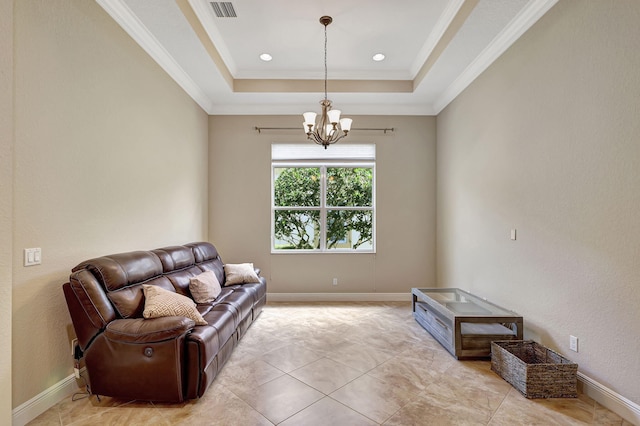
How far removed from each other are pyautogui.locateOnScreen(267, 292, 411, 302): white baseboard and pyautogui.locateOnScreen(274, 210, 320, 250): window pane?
31.5 inches

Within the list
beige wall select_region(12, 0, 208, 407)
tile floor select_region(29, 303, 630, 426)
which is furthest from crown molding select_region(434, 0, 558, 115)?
beige wall select_region(12, 0, 208, 407)

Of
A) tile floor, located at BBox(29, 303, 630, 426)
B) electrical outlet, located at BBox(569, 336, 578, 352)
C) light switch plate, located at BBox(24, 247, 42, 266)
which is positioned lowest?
tile floor, located at BBox(29, 303, 630, 426)

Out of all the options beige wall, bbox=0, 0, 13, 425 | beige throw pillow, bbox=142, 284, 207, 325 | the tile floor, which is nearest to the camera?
beige wall, bbox=0, 0, 13, 425

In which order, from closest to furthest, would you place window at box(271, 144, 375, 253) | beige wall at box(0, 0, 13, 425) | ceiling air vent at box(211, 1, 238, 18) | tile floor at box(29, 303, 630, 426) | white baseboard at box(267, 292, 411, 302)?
beige wall at box(0, 0, 13, 425)
tile floor at box(29, 303, 630, 426)
ceiling air vent at box(211, 1, 238, 18)
white baseboard at box(267, 292, 411, 302)
window at box(271, 144, 375, 253)

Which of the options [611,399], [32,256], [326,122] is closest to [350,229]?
[326,122]

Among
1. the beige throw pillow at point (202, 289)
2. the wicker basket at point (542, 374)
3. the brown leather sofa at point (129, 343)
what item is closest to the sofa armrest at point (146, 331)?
the brown leather sofa at point (129, 343)

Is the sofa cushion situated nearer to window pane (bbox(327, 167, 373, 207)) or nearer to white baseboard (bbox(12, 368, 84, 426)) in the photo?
white baseboard (bbox(12, 368, 84, 426))

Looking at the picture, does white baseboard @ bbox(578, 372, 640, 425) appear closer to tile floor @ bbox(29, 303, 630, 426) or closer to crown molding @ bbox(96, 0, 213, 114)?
tile floor @ bbox(29, 303, 630, 426)

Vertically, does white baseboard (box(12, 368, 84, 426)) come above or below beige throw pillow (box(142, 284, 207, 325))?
below

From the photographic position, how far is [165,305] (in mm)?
2447

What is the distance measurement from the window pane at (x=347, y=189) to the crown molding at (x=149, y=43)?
2492 millimetres

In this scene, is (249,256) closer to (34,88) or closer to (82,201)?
(82,201)

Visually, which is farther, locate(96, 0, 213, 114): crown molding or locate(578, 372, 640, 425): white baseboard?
locate(96, 0, 213, 114): crown molding

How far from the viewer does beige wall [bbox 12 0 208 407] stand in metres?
2.00
